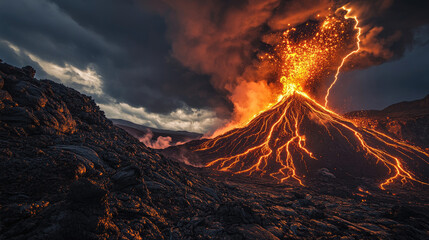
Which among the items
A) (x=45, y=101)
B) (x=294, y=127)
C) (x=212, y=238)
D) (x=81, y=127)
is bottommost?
(x=212, y=238)

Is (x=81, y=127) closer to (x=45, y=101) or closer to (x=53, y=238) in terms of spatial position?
(x=45, y=101)

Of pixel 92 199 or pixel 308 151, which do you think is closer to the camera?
pixel 92 199

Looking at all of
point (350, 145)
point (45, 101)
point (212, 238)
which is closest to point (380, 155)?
point (350, 145)

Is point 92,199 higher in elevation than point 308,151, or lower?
lower

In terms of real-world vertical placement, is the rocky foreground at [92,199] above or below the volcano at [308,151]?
below

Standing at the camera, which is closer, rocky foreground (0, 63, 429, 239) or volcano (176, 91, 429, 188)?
rocky foreground (0, 63, 429, 239)

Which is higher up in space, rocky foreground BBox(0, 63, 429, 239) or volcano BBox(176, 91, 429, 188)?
volcano BBox(176, 91, 429, 188)

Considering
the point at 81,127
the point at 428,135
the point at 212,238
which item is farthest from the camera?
the point at 428,135

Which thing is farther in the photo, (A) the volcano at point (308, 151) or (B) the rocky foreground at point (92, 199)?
(A) the volcano at point (308, 151)
